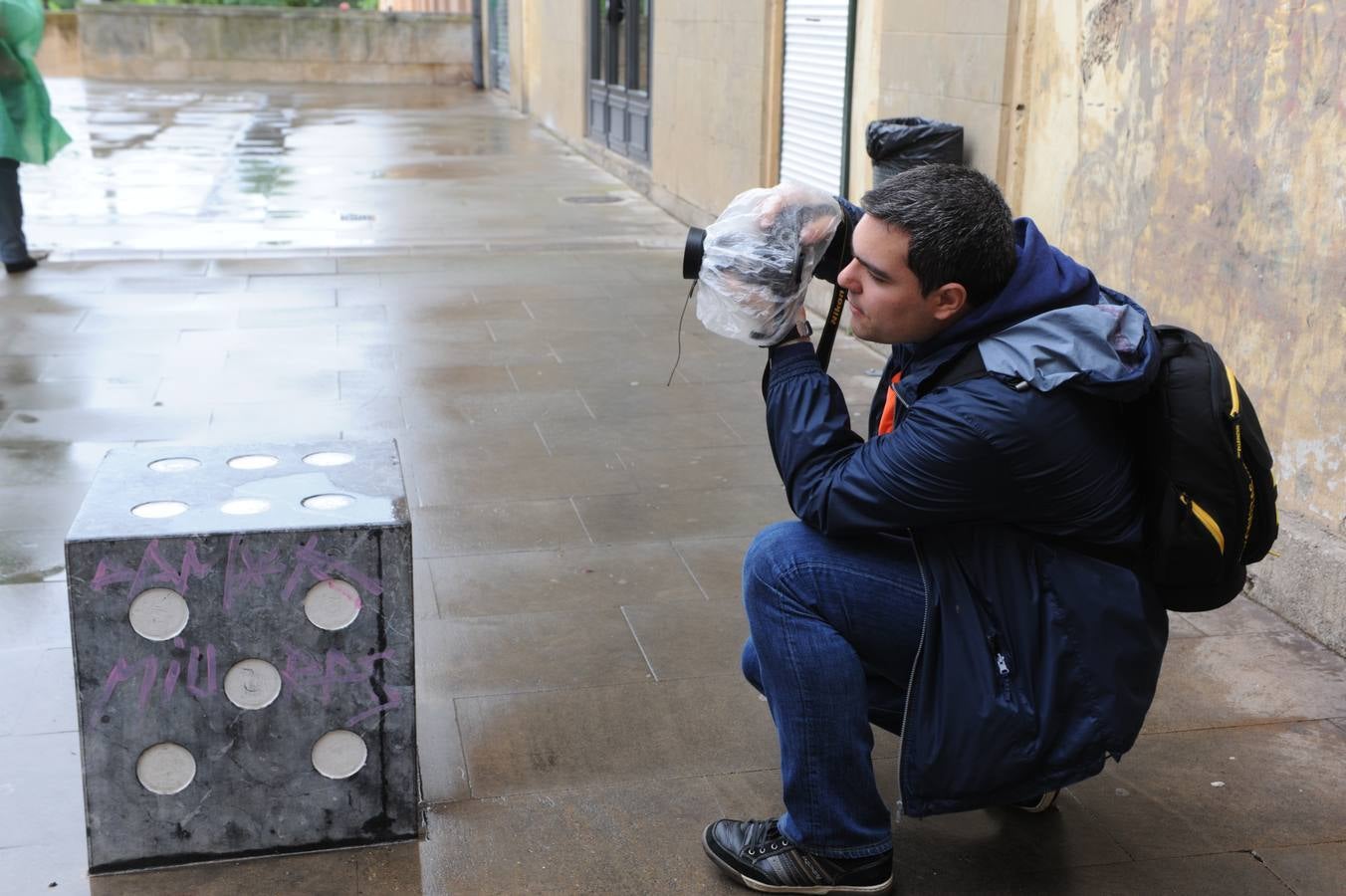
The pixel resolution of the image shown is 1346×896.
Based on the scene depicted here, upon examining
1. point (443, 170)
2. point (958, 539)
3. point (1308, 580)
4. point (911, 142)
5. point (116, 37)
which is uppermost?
point (116, 37)

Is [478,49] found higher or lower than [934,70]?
lower

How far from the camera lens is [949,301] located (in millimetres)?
2486

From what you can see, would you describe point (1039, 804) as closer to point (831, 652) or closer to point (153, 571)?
point (831, 652)

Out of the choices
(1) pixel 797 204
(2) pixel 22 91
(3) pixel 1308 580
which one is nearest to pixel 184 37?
(2) pixel 22 91

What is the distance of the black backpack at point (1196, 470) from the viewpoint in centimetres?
235

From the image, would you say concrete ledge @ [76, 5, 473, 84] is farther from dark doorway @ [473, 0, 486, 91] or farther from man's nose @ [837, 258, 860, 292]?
man's nose @ [837, 258, 860, 292]

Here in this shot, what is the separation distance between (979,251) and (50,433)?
176 inches

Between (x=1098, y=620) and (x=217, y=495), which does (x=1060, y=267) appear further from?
(x=217, y=495)

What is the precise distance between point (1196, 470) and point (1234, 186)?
7.38ft

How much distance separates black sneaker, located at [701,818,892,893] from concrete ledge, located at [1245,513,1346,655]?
1.87 metres

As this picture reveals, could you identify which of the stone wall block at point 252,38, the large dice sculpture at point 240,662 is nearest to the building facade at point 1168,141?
the large dice sculpture at point 240,662

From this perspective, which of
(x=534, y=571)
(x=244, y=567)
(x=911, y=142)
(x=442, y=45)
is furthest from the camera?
(x=442, y=45)

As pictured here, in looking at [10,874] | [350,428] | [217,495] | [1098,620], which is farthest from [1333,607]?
[350,428]

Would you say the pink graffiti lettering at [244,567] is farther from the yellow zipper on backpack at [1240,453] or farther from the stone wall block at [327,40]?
the stone wall block at [327,40]
